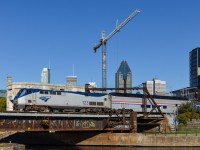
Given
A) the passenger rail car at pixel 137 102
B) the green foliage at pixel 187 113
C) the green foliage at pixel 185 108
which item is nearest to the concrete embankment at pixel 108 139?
the passenger rail car at pixel 137 102

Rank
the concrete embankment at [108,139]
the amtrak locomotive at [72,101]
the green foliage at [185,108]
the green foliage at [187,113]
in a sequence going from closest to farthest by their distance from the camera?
the amtrak locomotive at [72,101], the concrete embankment at [108,139], the green foliage at [187,113], the green foliage at [185,108]

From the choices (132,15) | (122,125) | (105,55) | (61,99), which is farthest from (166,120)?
(132,15)

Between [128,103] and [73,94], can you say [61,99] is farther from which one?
[128,103]

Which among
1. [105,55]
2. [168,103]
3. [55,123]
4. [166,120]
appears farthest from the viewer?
[105,55]

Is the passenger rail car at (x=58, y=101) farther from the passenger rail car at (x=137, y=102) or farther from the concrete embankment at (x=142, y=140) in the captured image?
the concrete embankment at (x=142, y=140)

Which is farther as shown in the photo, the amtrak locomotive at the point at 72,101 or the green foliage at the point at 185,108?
the green foliage at the point at 185,108

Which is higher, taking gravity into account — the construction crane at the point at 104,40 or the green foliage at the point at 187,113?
the construction crane at the point at 104,40

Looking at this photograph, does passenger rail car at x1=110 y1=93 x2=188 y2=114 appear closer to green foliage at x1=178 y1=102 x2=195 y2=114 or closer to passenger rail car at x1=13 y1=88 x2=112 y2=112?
green foliage at x1=178 y1=102 x2=195 y2=114

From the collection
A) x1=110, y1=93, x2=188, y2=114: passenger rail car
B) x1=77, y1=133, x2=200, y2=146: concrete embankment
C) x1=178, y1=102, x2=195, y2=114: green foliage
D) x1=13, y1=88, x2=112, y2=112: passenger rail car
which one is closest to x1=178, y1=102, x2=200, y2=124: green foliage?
x1=178, y1=102, x2=195, y2=114: green foliage

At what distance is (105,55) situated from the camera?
14875 cm

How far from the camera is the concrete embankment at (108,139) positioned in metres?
77.8

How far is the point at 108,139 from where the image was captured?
8144 cm

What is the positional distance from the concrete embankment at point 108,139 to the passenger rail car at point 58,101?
613 centimetres

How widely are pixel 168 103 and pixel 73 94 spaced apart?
36554 millimetres
